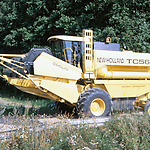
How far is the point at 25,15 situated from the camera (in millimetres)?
16672

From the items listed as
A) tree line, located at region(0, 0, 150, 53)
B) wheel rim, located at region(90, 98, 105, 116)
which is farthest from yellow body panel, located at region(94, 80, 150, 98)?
tree line, located at region(0, 0, 150, 53)

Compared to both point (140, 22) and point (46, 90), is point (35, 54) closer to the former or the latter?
point (46, 90)

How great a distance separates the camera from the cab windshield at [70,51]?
870cm

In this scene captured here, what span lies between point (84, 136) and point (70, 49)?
4.29m

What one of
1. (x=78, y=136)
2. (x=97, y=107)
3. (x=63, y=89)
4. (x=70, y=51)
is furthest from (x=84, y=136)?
(x=70, y=51)

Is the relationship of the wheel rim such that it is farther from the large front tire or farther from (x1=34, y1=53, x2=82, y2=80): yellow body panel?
(x1=34, y1=53, x2=82, y2=80): yellow body panel

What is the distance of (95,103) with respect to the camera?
8.49 meters

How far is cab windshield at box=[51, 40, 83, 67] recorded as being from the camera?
870 cm

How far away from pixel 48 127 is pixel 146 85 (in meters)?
5.94

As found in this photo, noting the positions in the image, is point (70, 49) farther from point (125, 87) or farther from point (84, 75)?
point (125, 87)

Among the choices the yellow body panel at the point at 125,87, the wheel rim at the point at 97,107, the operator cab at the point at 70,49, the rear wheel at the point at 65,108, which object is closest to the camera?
the wheel rim at the point at 97,107

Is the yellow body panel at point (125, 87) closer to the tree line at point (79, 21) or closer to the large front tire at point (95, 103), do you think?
the large front tire at point (95, 103)

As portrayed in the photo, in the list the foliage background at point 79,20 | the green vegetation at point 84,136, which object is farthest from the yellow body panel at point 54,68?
the foliage background at point 79,20

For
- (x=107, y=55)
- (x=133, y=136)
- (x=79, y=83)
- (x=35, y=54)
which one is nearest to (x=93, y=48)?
(x=107, y=55)
